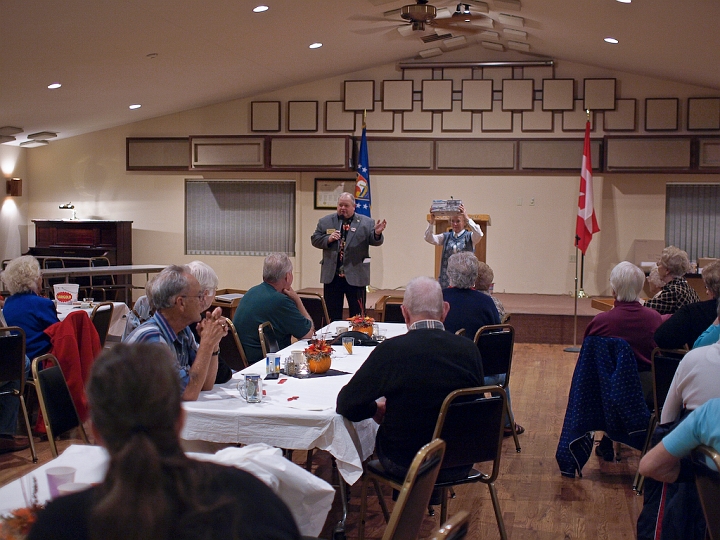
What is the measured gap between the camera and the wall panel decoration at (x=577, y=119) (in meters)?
10.3

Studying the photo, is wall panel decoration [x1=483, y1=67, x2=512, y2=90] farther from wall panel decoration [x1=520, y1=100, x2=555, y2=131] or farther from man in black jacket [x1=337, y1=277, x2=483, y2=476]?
man in black jacket [x1=337, y1=277, x2=483, y2=476]

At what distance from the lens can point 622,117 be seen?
10.2 meters

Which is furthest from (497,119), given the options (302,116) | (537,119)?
(302,116)

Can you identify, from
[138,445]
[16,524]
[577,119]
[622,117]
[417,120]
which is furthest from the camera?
[417,120]

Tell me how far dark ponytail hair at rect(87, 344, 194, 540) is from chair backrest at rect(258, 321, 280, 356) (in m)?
2.69

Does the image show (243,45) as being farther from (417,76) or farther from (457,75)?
(457,75)

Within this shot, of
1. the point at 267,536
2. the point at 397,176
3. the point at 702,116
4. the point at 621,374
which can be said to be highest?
the point at 702,116

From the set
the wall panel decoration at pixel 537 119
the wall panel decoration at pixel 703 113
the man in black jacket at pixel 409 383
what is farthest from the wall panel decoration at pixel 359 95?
the man in black jacket at pixel 409 383

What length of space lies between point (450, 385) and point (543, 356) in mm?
5538

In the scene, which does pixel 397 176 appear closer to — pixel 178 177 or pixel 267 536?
pixel 178 177

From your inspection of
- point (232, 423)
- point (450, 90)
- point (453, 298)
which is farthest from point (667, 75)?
point (232, 423)

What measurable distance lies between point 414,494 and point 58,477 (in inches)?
36.4

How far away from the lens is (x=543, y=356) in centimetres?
808

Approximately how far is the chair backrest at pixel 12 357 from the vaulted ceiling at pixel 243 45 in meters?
3.14
